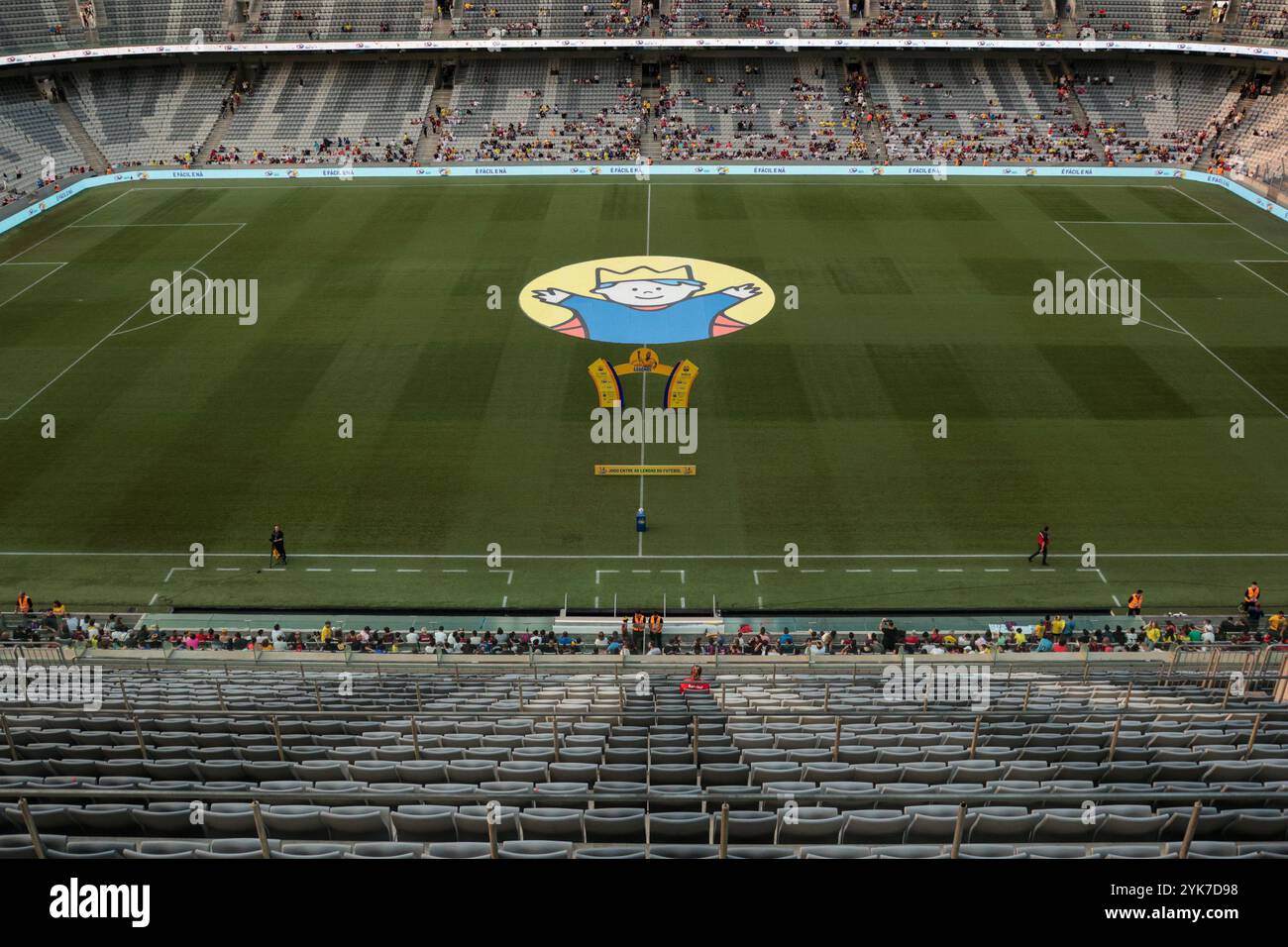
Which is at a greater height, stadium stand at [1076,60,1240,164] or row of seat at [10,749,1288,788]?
stadium stand at [1076,60,1240,164]

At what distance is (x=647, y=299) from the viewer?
43875 millimetres

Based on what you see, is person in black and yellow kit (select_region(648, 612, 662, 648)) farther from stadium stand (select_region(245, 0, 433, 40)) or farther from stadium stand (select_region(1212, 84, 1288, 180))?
stadium stand (select_region(245, 0, 433, 40))

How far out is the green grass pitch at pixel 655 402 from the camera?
2748 centimetres

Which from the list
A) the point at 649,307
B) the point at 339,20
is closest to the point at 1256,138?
the point at 649,307

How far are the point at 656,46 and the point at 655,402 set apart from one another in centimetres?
4530

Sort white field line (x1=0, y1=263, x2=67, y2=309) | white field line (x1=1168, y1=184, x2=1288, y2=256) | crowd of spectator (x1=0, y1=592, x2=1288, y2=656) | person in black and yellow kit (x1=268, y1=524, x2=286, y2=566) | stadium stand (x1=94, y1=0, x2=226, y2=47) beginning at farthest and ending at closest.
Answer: stadium stand (x1=94, y1=0, x2=226, y2=47)
white field line (x1=1168, y1=184, x2=1288, y2=256)
white field line (x1=0, y1=263, x2=67, y2=309)
person in black and yellow kit (x1=268, y1=524, x2=286, y2=566)
crowd of spectator (x1=0, y1=592, x2=1288, y2=656)

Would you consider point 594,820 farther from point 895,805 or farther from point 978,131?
point 978,131

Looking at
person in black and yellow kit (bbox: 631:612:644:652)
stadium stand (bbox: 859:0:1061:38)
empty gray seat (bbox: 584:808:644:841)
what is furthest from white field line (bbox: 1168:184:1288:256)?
empty gray seat (bbox: 584:808:644:841)

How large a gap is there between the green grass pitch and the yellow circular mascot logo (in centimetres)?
104

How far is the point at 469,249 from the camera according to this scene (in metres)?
51.3

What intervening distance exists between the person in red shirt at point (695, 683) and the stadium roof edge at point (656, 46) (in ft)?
206

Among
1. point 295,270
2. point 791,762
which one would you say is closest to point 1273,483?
point 791,762

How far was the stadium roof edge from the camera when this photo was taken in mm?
70812
